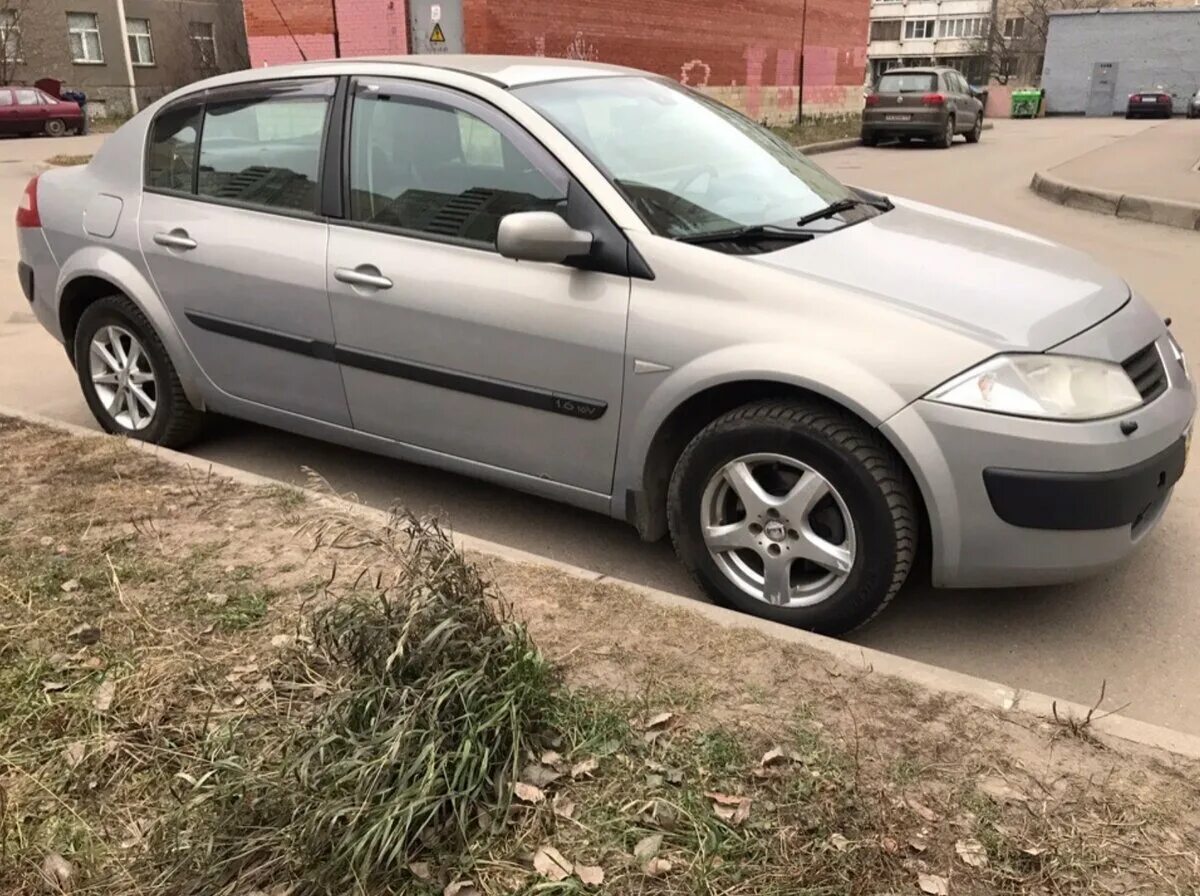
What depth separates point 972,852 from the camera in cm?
215

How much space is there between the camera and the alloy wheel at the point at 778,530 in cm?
315

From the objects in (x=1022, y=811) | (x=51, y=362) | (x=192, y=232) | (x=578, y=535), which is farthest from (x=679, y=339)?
(x=51, y=362)

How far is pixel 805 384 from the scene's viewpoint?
10.1 feet

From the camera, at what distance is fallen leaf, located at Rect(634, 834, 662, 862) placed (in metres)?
2.15

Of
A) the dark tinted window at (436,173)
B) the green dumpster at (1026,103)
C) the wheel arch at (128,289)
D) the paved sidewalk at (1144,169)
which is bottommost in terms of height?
the green dumpster at (1026,103)

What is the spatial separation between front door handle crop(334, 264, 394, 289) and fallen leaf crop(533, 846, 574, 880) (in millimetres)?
2234

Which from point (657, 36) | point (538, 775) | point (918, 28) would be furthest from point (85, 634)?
point (918, 28)

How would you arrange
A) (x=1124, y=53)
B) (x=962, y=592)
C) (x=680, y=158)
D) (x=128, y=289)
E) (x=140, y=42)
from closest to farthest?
(x=962, y=592) → (x=680, y=158) → (x=128, y=289) → (x=140, y=42) → (x=1124, y=53)

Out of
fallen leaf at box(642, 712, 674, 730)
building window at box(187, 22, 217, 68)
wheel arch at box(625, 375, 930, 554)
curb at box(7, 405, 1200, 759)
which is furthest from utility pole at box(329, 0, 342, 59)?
building window at box(187, 22, 217, 68)

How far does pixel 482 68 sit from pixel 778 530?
2078 mm

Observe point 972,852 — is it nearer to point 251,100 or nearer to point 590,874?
point 590,874

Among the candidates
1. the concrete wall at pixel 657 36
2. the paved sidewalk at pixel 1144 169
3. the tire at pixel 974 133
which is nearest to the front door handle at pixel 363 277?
the paved sidewalk at pixel 1144 169

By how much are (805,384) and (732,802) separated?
127cm

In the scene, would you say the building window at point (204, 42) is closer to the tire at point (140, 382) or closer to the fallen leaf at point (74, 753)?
the tire at point (140, 382)
